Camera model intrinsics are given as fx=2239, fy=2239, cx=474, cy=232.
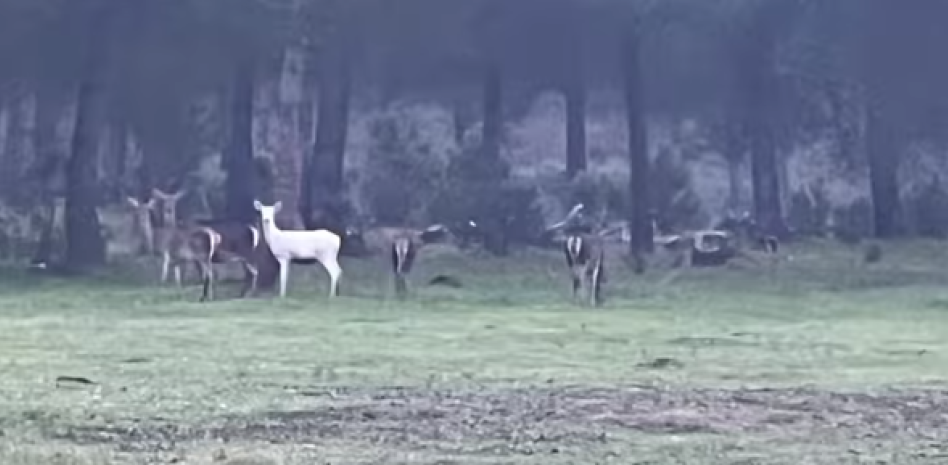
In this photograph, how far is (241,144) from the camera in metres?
36.5

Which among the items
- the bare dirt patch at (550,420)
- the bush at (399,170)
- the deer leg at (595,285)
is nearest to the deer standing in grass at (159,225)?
the deer leg at (595,285)

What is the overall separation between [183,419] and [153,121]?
27.3m

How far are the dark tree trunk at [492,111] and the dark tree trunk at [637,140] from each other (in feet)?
→ 7.50

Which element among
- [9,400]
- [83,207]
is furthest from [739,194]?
[9,400]

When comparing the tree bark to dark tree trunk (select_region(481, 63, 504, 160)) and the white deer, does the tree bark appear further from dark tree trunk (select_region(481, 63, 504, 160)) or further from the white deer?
dark tree trunk (select_region(481, 63, 504, 160))

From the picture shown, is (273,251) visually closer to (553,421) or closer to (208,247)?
(208,247)

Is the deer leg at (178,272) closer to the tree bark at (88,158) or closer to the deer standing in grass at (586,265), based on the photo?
the tree bark at (88,158)

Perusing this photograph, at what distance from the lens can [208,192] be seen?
4206cm

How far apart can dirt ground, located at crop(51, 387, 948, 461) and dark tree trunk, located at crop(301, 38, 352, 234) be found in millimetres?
23075

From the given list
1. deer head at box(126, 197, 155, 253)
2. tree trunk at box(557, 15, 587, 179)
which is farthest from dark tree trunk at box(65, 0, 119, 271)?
tree trunk at box(557, 15, 587, 179)

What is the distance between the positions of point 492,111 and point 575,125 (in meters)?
3.53

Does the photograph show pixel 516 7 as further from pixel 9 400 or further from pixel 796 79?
pixel 9 400

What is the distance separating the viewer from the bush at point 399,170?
1631 inches

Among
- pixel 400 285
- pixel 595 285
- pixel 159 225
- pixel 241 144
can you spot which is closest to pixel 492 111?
pixel 241 144
